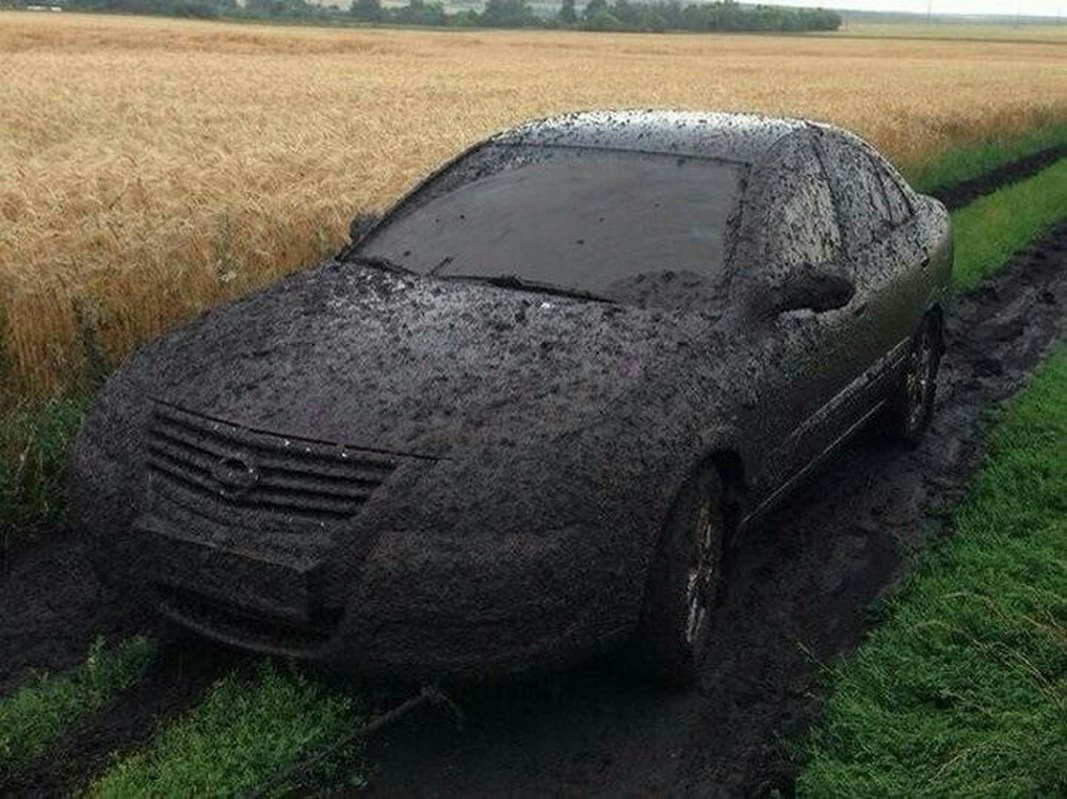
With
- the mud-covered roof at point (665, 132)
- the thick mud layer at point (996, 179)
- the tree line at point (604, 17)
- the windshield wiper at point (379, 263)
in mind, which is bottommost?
the tree line at point (604, 17)

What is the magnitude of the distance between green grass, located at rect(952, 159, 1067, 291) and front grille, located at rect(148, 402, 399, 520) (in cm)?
817

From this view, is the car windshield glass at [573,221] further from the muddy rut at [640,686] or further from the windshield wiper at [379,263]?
the muddy rut at [640,686]

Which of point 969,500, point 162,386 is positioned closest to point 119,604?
point 162,386

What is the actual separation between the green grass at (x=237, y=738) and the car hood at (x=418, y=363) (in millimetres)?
811

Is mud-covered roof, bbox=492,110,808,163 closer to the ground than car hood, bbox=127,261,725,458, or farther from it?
farther from it

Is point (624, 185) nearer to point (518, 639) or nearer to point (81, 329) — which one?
point (518, 639)

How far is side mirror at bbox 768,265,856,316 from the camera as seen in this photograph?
422 centimetres

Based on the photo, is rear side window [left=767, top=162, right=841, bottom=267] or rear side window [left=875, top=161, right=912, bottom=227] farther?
rear side window [left=875, top=161, right=912, bottom=227]

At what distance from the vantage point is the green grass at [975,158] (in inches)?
657

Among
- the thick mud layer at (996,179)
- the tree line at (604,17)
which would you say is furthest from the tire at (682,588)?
the tree line at (604,17)

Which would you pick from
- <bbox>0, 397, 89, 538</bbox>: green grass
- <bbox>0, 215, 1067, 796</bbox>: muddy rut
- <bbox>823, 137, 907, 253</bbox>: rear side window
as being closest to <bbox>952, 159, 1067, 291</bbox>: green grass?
<bbox>823, 137, 907, 253</bbox>: rear side window

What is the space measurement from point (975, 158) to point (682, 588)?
1760 centimetres

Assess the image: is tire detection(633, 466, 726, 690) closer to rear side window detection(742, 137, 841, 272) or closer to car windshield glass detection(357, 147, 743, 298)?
car windshield glass detection(357, 147, 743, 298)

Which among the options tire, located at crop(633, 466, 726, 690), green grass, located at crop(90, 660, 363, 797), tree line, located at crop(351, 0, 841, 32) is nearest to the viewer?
green grass, located at crop(90, 660, 363, 797)
